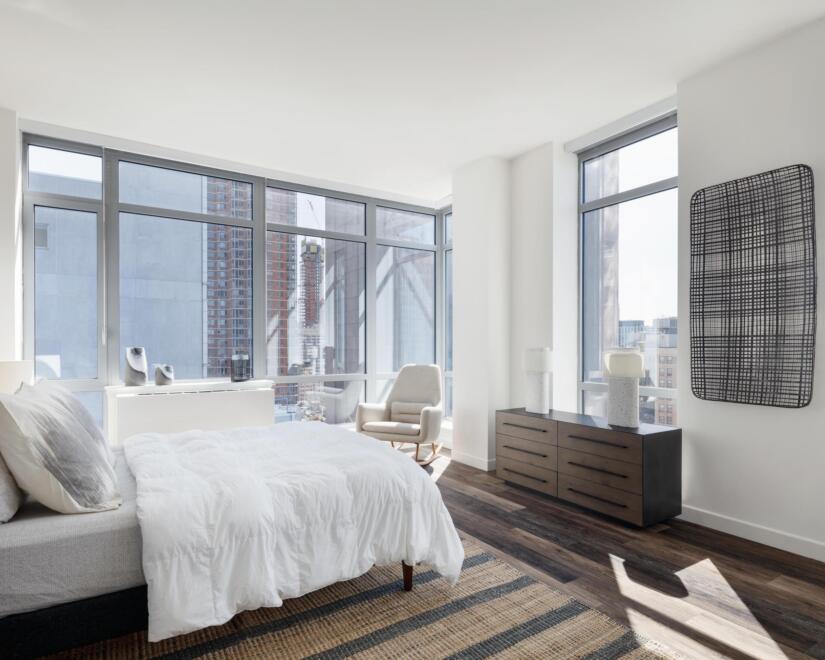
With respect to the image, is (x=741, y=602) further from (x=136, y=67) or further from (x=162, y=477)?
(x=136, y=67)

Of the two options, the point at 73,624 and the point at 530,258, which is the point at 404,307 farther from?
the point at 73,624

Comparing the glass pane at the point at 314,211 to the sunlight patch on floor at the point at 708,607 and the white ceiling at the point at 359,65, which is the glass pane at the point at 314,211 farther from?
the sunlight patch on floor at the point at 708,607

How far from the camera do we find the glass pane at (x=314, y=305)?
17.0 feet

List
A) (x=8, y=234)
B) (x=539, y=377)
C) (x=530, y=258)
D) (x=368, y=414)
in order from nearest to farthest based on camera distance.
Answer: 1. (x=8, y=234)
2. (x=539, y=377)
3. (x=530, y=258)
4. (x=368, y=414)

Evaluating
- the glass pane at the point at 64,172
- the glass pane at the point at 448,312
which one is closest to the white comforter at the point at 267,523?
the glass pane at the point at 64,172

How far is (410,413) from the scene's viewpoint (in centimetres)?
490

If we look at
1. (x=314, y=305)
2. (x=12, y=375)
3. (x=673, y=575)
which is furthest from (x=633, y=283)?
(x=12, y=375)

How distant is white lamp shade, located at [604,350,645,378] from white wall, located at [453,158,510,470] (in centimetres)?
130

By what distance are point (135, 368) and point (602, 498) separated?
3816 mm

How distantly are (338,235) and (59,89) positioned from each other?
278cm

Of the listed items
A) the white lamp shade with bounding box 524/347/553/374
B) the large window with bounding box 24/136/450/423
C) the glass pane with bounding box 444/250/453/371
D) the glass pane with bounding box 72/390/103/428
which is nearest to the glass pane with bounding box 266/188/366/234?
the large window with bounding box 24/136/450/423

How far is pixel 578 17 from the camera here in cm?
262

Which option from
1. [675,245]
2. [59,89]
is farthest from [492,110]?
[59,89]

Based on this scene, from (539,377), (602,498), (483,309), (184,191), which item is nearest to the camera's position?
(602,498)
